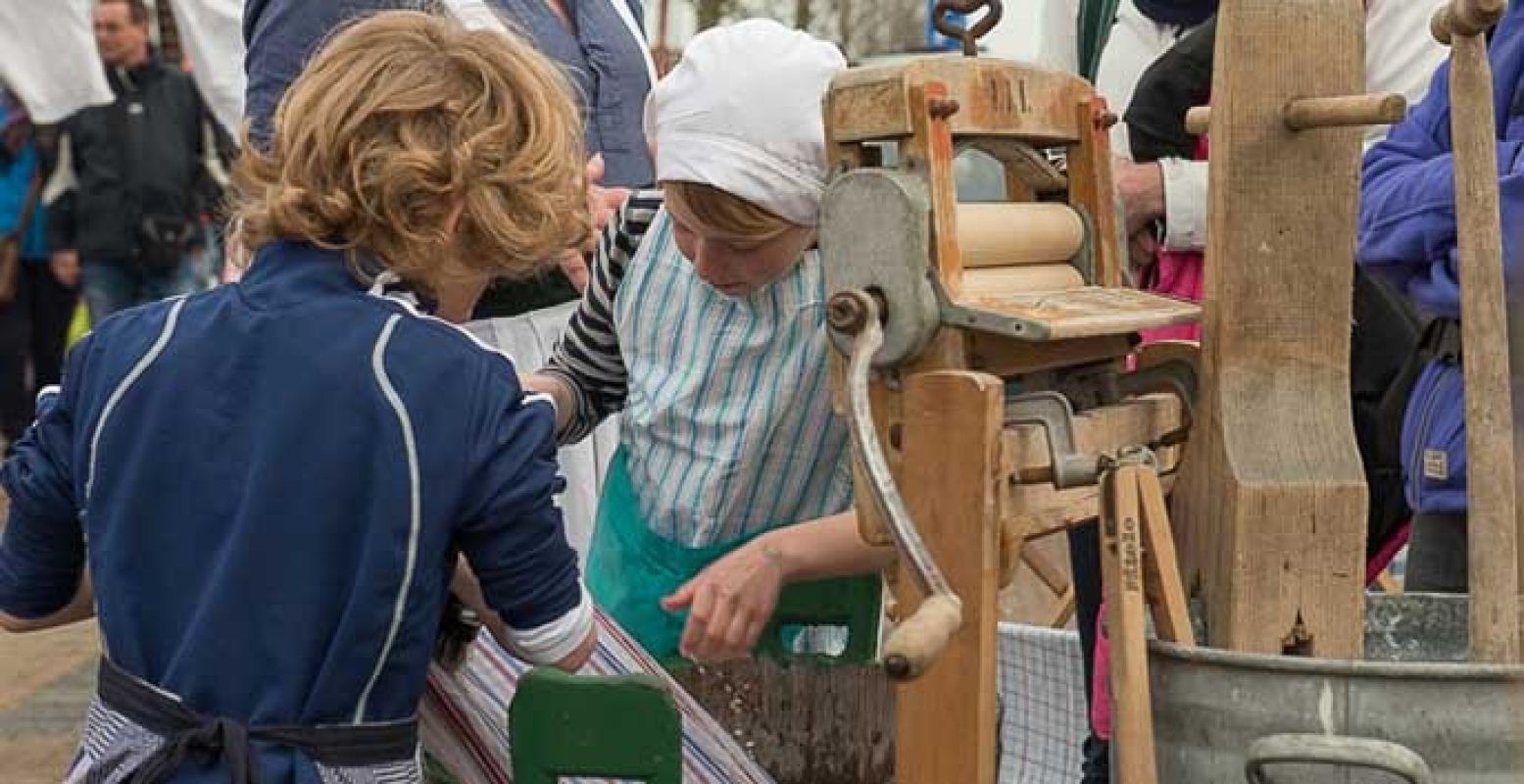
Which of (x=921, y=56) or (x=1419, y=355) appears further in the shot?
(x=1419, y=355)

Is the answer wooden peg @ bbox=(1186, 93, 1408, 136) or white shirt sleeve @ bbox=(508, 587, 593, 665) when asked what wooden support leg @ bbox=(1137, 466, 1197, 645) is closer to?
wooden peg @ bbox=(1186, 93, 1408, 136)

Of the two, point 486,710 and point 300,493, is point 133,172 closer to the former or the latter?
point 486,710

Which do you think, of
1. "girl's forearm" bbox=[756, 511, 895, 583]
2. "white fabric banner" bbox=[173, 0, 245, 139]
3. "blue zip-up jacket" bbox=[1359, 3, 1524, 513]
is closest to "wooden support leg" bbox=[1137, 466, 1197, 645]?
"girl's forearm" bbox=[756, 511, 895, 583]

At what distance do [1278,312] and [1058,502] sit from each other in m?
0.26

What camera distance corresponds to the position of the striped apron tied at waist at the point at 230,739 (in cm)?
174

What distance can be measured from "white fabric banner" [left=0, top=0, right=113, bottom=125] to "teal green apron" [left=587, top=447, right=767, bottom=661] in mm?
2818

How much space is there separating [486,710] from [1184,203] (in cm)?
127

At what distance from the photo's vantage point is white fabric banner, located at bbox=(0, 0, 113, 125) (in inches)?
194

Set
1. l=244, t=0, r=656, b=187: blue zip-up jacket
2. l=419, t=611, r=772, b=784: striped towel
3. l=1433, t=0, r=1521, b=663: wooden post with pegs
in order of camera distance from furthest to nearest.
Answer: l=244, t=0, r=656, b=187: blue zip-up jacket → l=419, t=611, r=772, b=784: striped towel → l=1433, t=0, r=1521, b=663: wooden post with pegs

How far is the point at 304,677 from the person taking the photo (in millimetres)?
1744

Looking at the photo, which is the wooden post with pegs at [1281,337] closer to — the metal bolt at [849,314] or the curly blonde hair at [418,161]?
the metal bolt at [849,314]

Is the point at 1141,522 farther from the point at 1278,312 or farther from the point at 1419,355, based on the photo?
the point at 1419,355

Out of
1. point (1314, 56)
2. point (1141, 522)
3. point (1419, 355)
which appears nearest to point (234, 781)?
point (1141, 522)

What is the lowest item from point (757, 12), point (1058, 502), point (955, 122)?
point (757, 12)
